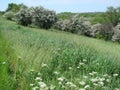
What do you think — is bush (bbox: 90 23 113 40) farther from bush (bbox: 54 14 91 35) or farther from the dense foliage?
bush (bbox: 54 14 91 35)

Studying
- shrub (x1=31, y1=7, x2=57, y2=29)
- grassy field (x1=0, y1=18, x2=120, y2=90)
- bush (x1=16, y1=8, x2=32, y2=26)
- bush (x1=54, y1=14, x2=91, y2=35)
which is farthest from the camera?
bush (x1=16, y1=8, x2=32, y2=26)

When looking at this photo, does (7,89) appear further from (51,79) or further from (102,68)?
(102,68)

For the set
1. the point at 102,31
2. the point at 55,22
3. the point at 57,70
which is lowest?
the point at 102,31

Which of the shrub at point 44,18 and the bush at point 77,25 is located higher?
the shrub at point 44,18

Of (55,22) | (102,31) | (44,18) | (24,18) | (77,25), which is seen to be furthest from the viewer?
(102,31)

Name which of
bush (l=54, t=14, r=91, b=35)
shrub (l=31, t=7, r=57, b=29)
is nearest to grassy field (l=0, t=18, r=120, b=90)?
shrub (l=31, t=7, r=57, b=29)

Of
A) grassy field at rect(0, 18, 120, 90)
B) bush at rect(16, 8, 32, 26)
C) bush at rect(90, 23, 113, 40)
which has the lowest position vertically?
bush at rect(90, 23, 113, 40)

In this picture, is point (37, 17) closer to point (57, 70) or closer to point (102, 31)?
point (102, 31)

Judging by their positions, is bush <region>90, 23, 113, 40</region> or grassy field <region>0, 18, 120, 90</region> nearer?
grassy field <region>0, 18, 120, 90</region>

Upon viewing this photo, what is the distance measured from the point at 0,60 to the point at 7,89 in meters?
3.06

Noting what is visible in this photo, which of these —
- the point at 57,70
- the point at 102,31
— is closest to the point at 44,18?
the point at 102,31

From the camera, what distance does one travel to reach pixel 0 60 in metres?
10.8

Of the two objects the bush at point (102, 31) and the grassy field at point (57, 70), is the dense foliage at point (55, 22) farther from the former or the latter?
the grassy field at point (57, 70)

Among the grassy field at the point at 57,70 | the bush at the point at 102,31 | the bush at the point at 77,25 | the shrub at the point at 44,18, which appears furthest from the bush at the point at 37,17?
the grassy field at the point at 57,70
